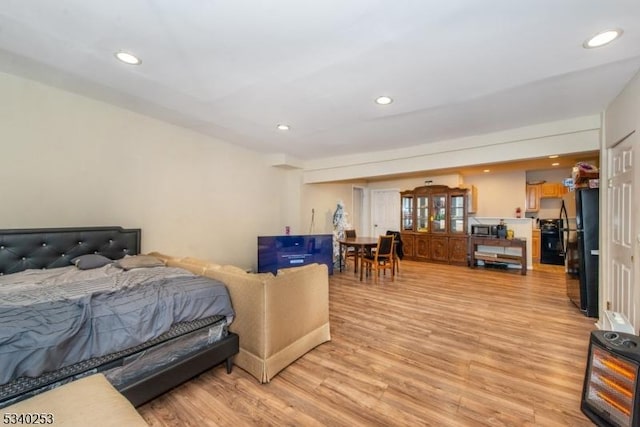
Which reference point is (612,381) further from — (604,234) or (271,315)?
(271,315)

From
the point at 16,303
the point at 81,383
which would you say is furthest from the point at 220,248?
the point at 81,383

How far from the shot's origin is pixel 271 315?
212 centimetres

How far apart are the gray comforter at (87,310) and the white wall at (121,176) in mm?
794

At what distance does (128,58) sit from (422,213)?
6776 mm

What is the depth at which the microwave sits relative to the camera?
6236 millimetres

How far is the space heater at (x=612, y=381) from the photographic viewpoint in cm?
153

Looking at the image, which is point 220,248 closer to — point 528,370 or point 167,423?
point 167,423

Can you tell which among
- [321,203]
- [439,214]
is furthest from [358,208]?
[439,214]

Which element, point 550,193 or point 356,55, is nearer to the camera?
point 356,55

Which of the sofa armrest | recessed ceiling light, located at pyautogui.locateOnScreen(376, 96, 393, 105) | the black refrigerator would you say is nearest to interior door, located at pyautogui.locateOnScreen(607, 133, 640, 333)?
the black refrigerator

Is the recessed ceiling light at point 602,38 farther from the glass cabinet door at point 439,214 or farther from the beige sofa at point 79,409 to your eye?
the glass cabinet door at point 439,214

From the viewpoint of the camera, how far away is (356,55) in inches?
78.4

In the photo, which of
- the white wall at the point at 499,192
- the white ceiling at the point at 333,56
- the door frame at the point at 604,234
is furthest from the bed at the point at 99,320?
the white wall at the point at 499,192

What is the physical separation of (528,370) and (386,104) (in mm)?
2753
